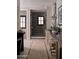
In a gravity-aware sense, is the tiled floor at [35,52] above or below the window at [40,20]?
below

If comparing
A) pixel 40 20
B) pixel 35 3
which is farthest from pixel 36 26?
pixel 35 3

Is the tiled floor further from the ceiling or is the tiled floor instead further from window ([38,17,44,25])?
window ([38,17,44,25])

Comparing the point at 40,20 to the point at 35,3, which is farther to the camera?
the point at 40,20

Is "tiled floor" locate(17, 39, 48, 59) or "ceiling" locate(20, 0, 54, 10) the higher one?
"ceiling" locate(20, 0, 54, 10)

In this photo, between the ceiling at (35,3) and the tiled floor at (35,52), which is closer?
the tiled floor at (35,52)

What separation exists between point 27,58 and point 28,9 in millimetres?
7091

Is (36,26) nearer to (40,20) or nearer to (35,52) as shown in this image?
(40,20)

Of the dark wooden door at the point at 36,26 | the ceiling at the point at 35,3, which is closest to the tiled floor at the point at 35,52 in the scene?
the ceiling at the point at 35,3

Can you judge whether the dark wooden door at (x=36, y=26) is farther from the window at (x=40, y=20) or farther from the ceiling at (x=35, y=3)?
the ceiling at (x=35, y=3)

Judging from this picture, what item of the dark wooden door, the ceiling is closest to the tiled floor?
the ceiling

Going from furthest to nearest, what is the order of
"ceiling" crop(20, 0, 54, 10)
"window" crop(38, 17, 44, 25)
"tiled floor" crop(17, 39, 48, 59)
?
"window" crop(38, 17, 44, 25) < "ceiling" crop(20, 0, 54, 10) < "tiled floor" crop(17, 39, 48, 59)
